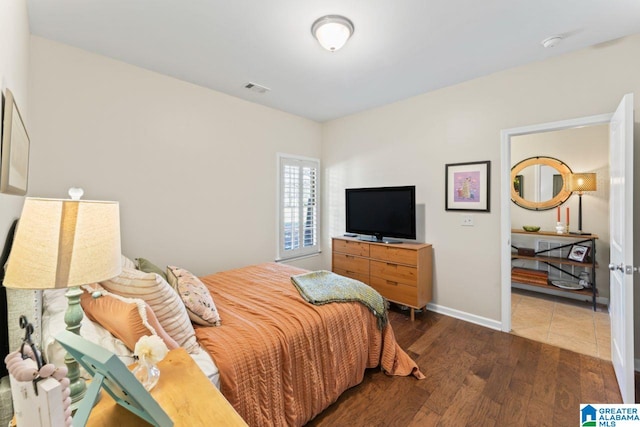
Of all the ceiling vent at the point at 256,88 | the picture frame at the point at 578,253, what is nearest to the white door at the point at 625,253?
the picture frame at the point at 578,253

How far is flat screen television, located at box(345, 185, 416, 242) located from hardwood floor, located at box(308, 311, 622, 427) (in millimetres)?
1323

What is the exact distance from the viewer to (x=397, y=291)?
10.9 feet

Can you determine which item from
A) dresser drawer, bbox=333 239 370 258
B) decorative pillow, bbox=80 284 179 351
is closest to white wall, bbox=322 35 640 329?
dresser drawer, bbox=333 239 370 258

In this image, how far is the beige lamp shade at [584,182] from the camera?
3672mm

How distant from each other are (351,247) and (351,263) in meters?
0.22

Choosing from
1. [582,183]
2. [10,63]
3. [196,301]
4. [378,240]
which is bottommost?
[196,301]

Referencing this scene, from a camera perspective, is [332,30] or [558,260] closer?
[332,30]

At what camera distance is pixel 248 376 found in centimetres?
147

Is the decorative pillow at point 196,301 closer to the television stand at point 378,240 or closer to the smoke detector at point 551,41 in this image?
the television stand at point 378,240

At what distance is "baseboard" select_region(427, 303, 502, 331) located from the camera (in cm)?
296

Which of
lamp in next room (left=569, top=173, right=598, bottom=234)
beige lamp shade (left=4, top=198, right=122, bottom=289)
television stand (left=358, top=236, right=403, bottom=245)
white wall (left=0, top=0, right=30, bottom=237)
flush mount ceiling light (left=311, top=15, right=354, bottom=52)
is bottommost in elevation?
television stand (left=358, top=236, right=403, bottom=245)

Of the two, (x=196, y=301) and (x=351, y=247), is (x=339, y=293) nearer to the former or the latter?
(x=196, y=301)

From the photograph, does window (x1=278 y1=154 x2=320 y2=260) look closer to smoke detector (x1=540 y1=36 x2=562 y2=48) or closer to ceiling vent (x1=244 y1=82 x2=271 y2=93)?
ceiling vent (x1=244 y1=82 x2=271 y2=93)

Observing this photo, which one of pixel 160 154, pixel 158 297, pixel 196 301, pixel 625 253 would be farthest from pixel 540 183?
pixel 160 154
